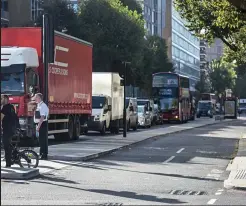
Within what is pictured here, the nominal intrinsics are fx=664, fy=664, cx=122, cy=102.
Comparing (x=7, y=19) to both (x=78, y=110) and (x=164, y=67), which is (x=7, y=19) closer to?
(x=164, y=67)

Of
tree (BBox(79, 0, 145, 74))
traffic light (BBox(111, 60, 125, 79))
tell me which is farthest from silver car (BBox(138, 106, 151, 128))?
traffic light (BBox(111, 60, 125, 79))

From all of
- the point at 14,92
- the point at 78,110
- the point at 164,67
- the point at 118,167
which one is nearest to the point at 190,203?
the point at 118,167

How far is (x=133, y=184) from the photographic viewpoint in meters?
14.1

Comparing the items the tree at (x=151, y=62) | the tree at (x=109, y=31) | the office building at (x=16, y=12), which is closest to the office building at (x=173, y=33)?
the tree at (x=151, y=62)

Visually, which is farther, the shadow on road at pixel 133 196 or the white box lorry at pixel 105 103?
the white box lorry at pixel 105 103

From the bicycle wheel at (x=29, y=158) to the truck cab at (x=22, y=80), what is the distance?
6.59 metres

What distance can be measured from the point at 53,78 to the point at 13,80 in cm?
275

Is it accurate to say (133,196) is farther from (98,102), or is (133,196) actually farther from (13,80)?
(98,102)

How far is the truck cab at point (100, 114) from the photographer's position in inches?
1347

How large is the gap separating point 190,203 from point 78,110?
60.4 feet

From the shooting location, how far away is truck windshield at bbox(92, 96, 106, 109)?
114 feet

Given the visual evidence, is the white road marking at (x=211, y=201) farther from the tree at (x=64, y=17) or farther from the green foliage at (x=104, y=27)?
the tree at (x=64, y=17)

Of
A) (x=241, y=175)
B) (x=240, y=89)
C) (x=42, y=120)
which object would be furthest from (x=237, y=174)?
(x=240, y=89)

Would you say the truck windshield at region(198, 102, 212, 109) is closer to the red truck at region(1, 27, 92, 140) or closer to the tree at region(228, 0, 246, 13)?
the red truck at region(1, 27, 92, 140)
